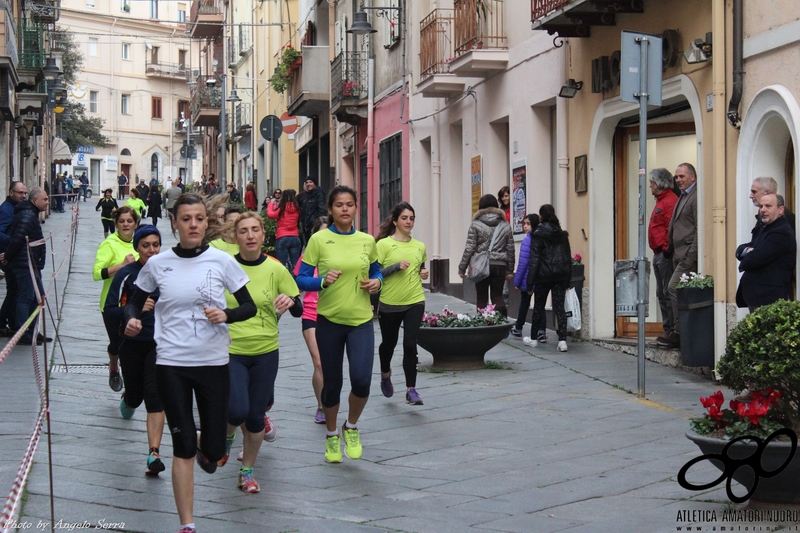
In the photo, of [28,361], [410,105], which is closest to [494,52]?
[410,105]

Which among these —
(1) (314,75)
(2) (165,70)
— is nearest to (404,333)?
(1) (314,75)

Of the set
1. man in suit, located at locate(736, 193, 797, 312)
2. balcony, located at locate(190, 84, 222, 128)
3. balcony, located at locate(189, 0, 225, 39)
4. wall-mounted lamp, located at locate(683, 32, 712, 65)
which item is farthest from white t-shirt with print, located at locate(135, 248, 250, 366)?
balcony, located at locate(189, 0, 225, 39)

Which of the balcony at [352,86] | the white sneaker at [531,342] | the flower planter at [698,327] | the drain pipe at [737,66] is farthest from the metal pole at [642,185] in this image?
the balcony at [352,86]

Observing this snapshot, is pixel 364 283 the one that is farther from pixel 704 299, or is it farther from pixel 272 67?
pixel 272 67

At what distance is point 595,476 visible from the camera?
7176 millimetres

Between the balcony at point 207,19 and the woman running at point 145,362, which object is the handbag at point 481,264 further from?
the balcony at point 207,19

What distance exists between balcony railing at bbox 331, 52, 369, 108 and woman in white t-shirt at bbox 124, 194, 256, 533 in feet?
66.8

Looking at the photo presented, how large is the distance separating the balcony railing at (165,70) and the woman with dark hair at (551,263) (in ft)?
234

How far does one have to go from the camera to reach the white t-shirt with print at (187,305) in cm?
580

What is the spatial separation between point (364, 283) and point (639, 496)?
231 centimetres

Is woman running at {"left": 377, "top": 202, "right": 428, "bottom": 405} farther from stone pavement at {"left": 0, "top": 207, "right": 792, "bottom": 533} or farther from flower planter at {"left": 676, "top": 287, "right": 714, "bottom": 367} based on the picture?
flower planter at {"left": 676, "top": 287, "right": 714, "bottom": 367}

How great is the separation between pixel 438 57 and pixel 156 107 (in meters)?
65.7

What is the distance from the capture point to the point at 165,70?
81750mm

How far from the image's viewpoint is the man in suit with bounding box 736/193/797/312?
31.4 feet
